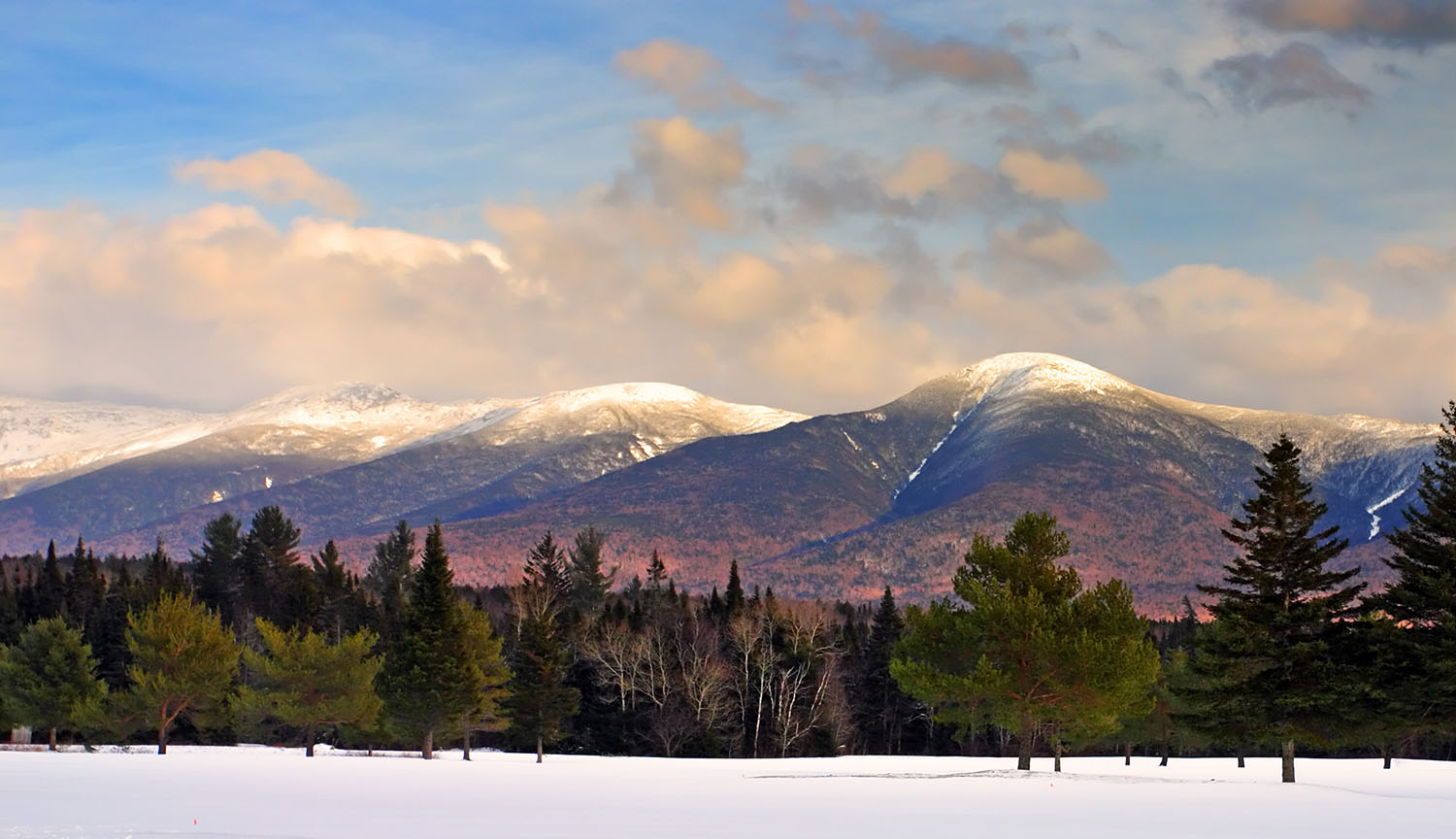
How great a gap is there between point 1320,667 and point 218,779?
50971 millimetres

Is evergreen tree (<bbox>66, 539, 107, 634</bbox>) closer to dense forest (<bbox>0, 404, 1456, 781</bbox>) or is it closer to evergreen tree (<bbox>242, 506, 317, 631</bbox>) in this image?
dense forest (<bbox>0, 404, 1456, 781</bbox>)

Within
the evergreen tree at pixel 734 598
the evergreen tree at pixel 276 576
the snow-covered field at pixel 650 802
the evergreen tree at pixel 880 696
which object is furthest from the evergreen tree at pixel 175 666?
the evergreen tree at pixel 880 696

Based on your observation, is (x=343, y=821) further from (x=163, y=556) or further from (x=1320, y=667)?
(x=163, y=556)

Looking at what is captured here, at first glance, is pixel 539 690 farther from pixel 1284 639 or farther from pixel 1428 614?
pixel 1428 614

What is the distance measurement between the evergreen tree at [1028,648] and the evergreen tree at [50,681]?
55067mm

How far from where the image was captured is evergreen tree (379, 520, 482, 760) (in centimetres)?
10062

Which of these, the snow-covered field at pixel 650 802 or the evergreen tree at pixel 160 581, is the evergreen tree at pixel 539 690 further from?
the evergreen tree at pixel 160 581

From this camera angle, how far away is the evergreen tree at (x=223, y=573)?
561 feet

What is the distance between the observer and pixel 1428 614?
72.3 metres

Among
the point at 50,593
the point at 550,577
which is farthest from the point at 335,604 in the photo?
the point at 550,577

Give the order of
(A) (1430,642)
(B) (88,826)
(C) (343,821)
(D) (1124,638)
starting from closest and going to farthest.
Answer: (B) (88,826)
(C) (343,821)
(A) (1430,642)
(D) (1124,638)

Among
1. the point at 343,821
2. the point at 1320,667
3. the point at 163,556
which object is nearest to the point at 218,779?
the point at 343,821

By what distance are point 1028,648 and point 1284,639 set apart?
12466mm

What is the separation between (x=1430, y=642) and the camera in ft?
233
